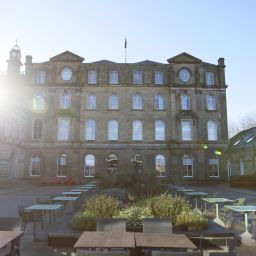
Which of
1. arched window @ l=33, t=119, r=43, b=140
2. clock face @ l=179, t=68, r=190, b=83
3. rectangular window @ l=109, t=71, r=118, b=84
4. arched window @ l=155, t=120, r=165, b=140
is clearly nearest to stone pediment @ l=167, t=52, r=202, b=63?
clock face @ l=179, t=68, r=190, b=83

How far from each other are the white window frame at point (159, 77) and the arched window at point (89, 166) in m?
12.2

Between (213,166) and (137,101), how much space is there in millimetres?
12091

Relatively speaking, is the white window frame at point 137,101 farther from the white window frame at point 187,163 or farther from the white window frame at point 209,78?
the white window frame at point 209,78

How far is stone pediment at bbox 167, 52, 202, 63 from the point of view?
127 feet

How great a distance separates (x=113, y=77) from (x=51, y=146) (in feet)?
37.1

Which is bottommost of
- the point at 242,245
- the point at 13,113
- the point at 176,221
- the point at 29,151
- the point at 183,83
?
the point at 242,245

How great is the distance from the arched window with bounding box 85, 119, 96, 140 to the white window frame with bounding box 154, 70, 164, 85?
935 centimetres

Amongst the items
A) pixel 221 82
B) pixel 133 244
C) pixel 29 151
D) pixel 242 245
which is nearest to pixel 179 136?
pixel 221 82

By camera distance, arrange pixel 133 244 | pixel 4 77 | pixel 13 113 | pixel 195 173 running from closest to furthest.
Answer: pixel 133 244
pixel 13 113
pixel 195 173
pixel 4 77

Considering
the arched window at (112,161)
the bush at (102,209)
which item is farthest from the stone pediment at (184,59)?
the bush at (102,209)

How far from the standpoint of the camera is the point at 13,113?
3462cm

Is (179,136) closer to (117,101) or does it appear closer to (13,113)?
(117,101)

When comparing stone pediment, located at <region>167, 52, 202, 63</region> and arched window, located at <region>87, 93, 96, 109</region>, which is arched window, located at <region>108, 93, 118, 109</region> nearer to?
arched window, located at <region>87, 93, 96, 109</region>

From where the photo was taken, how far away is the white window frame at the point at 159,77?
3900 centimetres
